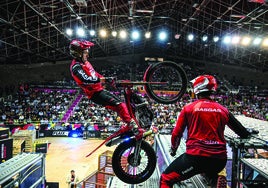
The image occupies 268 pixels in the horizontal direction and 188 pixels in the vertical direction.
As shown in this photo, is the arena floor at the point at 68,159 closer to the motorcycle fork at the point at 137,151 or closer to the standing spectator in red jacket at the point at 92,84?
the motorcycle fork at the point at 137,151

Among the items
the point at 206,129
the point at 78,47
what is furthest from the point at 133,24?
the point at 206,129

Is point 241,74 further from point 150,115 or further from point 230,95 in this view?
point 150,115

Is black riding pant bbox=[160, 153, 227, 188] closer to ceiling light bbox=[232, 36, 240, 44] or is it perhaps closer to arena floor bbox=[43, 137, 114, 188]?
arena floor bbox=[43, 137, 114, 188]

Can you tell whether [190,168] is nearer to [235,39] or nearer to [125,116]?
[125,116]

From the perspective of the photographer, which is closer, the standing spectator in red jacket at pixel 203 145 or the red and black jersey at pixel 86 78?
the standing spectator in red jacket at pixel 203 145

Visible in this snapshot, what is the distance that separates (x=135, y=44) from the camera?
2564 centimetres

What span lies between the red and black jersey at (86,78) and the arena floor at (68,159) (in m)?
7.82

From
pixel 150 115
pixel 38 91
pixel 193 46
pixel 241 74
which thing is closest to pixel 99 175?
pixel 150 115

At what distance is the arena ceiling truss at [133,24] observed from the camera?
13.6 meters

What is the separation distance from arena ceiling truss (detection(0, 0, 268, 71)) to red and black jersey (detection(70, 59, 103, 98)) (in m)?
8.99

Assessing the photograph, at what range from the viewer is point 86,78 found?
2.62 m

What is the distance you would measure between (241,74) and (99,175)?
25504 mm

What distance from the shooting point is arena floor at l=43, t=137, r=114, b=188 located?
33.5 ft

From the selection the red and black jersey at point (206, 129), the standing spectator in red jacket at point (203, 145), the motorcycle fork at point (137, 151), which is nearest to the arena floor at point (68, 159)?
the motorcycle fork at point (137, 151)
